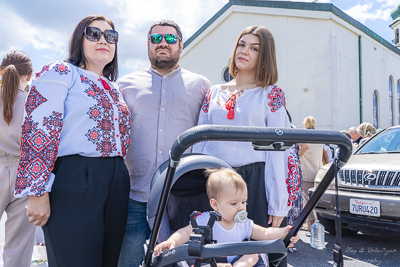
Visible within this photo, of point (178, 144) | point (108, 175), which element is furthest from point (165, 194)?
point (108, 175)

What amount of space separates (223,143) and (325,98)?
15894mm

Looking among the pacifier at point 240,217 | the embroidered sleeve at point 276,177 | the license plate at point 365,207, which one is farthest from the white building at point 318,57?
the pacifier at point 240,217

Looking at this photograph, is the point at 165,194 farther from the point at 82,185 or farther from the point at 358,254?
the point at 358,254

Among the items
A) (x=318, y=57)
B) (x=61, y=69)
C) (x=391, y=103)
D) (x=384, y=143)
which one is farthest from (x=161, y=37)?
(x=391, y=103)

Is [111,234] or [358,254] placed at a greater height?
[111,234]

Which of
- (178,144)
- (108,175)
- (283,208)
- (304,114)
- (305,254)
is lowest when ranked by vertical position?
(305,254)

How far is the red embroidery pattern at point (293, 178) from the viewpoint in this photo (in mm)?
2209

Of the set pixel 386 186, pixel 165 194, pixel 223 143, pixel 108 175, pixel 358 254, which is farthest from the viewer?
pixel 358 254

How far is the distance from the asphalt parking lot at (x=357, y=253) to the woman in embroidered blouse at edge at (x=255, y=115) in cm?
285

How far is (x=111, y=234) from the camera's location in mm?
2182

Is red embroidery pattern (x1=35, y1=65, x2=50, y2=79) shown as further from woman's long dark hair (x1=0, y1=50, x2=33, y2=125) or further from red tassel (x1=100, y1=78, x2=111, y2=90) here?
woman's long dark hair (x1=0, y1=50, x2=33, y2=125)

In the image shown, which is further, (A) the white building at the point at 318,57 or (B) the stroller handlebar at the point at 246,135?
(A) the white building at the point at 318,57

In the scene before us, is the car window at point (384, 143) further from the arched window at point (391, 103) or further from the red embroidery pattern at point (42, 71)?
the arched window at point (391, 103)

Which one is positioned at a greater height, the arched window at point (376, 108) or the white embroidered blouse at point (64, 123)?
the arched window at point (376, 108)
